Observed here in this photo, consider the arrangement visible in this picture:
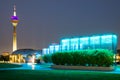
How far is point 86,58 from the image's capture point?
128 ft

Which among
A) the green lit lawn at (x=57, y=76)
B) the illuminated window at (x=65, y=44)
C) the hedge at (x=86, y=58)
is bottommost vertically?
the green lit lawn at (x=57, y=76)

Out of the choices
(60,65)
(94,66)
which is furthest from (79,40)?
(94,66)

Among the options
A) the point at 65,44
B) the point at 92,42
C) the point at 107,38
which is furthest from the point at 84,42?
the point at 107,38

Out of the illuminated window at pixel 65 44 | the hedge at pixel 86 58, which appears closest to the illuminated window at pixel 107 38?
the hedge at pixel 86 58

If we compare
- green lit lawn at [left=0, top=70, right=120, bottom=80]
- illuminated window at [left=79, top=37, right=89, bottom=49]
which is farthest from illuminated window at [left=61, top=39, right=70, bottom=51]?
green lit lawn at [left=0, top=70, right=120, bottom=80]

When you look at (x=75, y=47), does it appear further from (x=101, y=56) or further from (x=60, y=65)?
(x=101, y=56)

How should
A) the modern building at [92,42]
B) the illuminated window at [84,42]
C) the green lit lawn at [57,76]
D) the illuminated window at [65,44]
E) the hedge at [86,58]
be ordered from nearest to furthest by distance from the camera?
the green lit lawn at [57,76] → the hedge at [86,58] → the modern building at [92,42] → the illuminated window at [84,42] → the illuminated window at [65,44]

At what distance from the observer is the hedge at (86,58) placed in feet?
122

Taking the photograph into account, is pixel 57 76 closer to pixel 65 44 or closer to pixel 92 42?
pixel 92 42

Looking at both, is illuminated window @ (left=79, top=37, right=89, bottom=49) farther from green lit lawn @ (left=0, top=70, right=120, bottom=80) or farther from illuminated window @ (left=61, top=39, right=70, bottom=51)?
green lit lawn @ (left=0, top=70, right=120, bottom=80)

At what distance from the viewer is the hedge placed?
122 ft

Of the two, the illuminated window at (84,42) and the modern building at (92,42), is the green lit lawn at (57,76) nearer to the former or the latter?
the modern building at (92,42)

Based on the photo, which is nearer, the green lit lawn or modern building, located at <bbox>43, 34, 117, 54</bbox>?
the green lit lawn

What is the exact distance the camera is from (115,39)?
5216 centimetres
